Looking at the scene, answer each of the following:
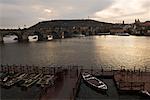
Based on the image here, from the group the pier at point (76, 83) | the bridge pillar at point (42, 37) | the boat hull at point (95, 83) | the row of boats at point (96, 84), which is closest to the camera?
the pier at point (76, 83)

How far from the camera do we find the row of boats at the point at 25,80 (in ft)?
101

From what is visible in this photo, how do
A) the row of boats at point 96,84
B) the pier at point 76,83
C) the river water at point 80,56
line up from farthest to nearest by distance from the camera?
1. the river water at point 80,56
2. the row of boats at point 96,84
3. the pier at point 76,83

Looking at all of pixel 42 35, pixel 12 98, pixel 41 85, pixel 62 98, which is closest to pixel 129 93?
pixel 62 98

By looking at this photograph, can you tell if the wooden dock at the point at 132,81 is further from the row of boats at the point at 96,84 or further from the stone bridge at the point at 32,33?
the stone bridge at the point at 32,33

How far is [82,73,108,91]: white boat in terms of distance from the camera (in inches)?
1139

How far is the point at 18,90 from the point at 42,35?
12037 centimetres

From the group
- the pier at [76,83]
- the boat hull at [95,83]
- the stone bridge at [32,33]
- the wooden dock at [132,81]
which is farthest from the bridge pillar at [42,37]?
the boat hull at [95,83]

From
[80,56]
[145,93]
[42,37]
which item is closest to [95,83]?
[145,93]

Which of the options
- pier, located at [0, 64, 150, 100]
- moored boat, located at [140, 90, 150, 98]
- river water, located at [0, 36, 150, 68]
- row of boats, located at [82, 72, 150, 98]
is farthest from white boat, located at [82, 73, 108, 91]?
river water, located at [0, 36, 150, 68]

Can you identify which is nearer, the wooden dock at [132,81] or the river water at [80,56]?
the wooden dock at [132,81]

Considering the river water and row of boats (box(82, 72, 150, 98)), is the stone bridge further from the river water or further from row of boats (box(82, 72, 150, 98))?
row of boats (box(82, 72, 150, 98))

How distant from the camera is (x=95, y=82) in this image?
99.7 ft

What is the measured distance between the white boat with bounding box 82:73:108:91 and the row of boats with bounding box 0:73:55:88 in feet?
13.8

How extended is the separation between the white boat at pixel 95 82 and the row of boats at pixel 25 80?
13.8 feet
